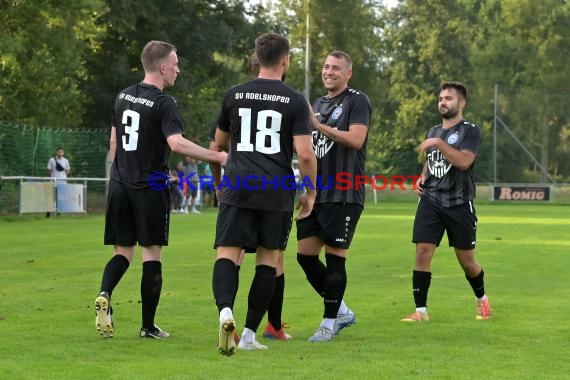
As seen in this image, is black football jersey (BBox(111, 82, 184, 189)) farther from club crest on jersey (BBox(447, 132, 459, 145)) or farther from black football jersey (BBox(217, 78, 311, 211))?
club crest on jersey (BBox(447, 132, 459, 145))

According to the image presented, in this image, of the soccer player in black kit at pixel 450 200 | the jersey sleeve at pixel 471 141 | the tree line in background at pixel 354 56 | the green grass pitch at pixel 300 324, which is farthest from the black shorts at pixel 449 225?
the tree line in background at pixel 354 56

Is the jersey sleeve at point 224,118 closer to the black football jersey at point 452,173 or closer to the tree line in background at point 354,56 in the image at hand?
the black football jersey at point 452,173

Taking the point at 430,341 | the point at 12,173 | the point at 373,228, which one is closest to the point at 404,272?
the point at 430,341

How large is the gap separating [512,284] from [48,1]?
2532cm

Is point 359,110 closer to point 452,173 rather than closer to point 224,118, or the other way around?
point 224,118

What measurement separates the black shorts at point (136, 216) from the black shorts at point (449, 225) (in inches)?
98.9

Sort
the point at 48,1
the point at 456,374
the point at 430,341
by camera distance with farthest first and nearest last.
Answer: the point at 48,1 → the point at 430,341 → the point at 456,374

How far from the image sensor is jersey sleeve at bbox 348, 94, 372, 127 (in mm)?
8305

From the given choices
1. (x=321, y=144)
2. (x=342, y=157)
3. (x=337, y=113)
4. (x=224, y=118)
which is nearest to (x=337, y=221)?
(x=342, y=157)

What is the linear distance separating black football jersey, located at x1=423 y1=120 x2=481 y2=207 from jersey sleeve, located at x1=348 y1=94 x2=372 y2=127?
55.3 inches

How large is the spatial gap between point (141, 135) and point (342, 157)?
56.9 inches

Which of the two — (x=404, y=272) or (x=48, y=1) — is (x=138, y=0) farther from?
(x=404, y=272)

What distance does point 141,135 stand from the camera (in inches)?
316

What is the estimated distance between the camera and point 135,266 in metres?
14.5
